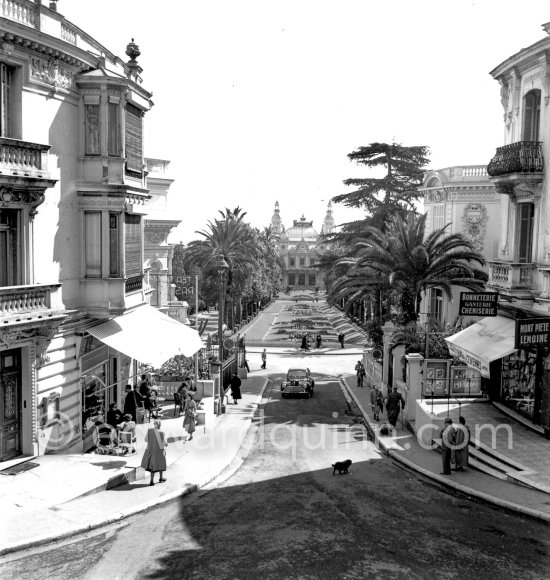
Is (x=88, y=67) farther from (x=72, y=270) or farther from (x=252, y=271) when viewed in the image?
(x=252, y=271)

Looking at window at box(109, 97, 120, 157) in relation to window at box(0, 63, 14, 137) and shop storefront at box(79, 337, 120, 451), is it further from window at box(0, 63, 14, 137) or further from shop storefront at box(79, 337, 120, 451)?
shop storefront at box(79, 337, 120, 451)

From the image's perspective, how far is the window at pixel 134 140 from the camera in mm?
19203

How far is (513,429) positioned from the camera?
811 inches

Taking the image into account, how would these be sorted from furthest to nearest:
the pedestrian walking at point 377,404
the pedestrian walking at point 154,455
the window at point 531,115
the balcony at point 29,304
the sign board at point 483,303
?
1. the pedestrian walking at point 377,404
2. the window at point 531,115
3. the sign board at point 483,303
4. the pedestrian walking at point 154,455
5. the balcony at point 29,304

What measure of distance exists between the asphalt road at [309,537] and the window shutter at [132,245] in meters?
6.51

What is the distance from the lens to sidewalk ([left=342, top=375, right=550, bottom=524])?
14867 mm

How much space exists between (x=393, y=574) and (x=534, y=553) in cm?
300

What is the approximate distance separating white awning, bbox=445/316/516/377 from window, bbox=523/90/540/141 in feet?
19.8

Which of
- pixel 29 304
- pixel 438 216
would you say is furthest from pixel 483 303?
pixel 438 216

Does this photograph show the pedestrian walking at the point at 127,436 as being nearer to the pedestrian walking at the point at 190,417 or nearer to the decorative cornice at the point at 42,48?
the pedestrian walking at the point at 190,417

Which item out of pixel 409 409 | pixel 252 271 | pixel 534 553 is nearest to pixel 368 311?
pixel 252 271

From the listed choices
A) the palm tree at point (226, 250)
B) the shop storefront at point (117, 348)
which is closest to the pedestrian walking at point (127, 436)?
the shop storefront at point (117, 348)

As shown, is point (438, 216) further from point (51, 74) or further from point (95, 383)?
point (51, 74)

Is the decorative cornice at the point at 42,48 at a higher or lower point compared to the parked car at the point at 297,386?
higher
